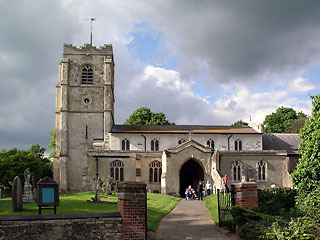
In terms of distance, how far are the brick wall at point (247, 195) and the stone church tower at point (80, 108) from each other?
32.7 m

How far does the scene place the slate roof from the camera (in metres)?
48.8

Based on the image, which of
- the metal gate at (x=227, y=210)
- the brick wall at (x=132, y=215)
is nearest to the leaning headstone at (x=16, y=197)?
the brick wall at (x=132, y=215)

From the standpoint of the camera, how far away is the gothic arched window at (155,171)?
40969 millimetres

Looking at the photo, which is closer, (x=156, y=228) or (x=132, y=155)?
(x=156, y=228)

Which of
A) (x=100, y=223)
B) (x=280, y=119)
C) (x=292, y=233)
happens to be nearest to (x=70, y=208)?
(x=100, y=223)

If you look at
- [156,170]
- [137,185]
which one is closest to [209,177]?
[156,170]

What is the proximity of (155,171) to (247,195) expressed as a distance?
88.7 feet

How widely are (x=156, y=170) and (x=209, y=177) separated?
5817mm

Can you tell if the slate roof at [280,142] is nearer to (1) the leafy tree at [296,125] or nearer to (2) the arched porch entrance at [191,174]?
(2) the arched porch entrance at [191,174]

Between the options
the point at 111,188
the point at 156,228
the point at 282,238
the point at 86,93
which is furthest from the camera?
the point at 86,93

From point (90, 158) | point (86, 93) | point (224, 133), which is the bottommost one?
point (90, 158)

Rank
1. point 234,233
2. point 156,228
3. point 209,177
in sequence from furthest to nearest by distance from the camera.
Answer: point 209,177, point 156,228, point 234,233

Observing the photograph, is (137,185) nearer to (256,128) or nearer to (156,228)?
(156,228)

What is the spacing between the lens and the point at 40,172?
2329 inches
